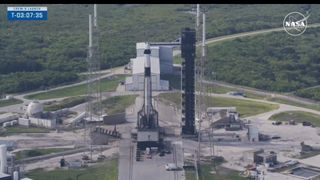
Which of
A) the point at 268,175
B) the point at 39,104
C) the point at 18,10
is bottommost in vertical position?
the point at 268,175

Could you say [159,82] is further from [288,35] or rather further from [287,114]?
[288,35]

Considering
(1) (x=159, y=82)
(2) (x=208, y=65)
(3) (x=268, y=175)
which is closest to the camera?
(3) (x=268, y=175)

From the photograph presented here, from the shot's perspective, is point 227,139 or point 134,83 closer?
point 227,139

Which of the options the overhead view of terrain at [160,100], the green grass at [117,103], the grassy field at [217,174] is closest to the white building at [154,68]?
the overhead view of terrain at [160,100]

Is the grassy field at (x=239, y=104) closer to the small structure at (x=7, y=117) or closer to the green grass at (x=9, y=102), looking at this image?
the green grass at (x=9, y=102)

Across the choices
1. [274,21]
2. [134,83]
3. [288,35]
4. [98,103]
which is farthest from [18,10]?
[274,21]

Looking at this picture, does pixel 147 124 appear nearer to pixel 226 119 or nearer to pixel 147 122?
pixel 147 122

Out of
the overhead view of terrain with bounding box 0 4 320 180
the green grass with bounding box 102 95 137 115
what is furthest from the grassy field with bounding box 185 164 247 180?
the green grass with bounding box 102 95 137 115
